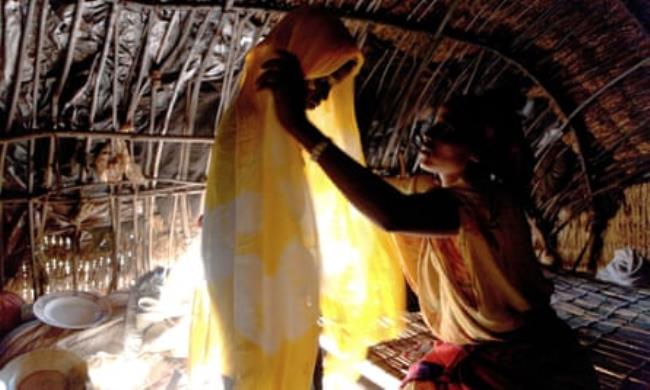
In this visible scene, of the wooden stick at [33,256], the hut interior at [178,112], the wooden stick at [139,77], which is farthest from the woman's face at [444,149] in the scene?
the wooden stick at [33,256]

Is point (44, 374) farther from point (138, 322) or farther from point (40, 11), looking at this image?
point (40, 11)

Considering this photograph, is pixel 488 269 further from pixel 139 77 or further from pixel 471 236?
pixel 139 77

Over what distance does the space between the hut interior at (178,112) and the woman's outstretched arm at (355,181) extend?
1165 millimetres

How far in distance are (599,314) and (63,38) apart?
12.7ft

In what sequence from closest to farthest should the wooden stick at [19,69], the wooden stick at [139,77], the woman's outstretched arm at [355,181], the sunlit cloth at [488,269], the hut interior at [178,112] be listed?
the woman's outstretched arm at [355,181]
the sunlit cloth at [488,269]
the wooden stick at [19,69]
the hut interior at [178,112]
the wooden stick at [139,77]

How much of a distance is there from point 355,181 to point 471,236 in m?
0.35

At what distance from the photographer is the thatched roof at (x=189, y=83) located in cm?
307

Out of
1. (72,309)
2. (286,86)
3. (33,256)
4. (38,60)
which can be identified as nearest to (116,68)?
(38,60)

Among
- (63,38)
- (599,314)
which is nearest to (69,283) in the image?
(63,38)

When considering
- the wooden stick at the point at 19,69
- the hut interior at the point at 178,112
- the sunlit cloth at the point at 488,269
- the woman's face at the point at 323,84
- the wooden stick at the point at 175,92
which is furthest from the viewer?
the wooden stick at the point at 175,92

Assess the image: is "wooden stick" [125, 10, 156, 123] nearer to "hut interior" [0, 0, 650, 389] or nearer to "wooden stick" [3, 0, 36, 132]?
"hut interior" [0, 0, 650, 389]

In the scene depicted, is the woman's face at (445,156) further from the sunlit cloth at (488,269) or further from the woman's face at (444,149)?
the sunlit cloth at (488,269)

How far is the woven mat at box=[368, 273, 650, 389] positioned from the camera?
236cm

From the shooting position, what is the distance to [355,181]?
3.92 feet
